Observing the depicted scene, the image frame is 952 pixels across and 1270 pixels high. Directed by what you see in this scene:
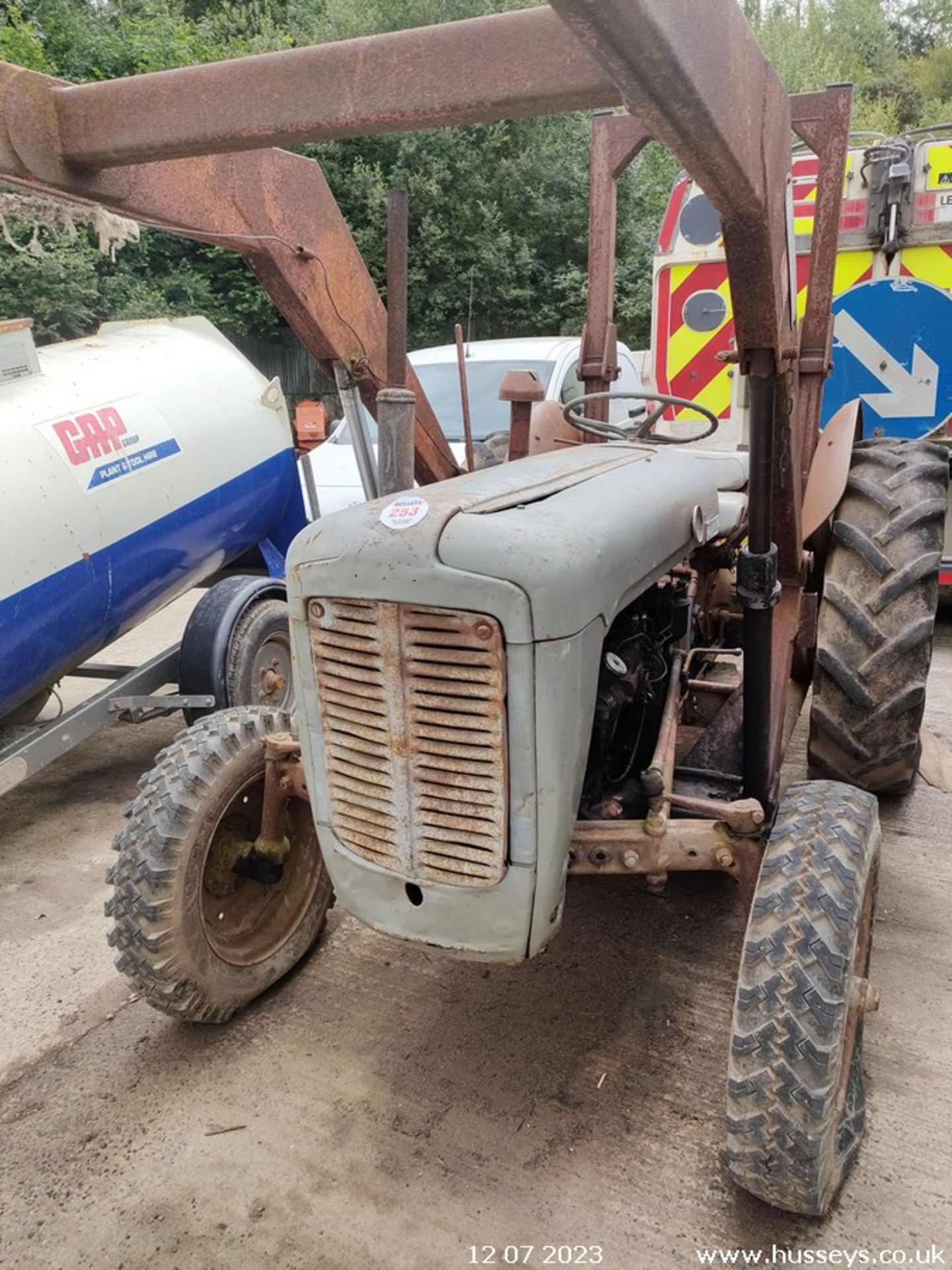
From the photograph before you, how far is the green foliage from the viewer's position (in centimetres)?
1295

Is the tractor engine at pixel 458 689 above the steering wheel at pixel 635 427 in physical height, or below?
below

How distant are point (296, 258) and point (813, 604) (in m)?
2.13

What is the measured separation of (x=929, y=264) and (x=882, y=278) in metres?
0.26

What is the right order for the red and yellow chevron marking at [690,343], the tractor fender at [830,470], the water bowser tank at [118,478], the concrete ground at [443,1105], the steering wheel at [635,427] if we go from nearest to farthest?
the concrete ground at [443,1105], the steering wheel at [635,427], the tractor fender at [830,470], the water bowser tank at [118,478], the red and yellow chevron marking at [690,343]

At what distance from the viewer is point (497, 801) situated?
1.84 meters

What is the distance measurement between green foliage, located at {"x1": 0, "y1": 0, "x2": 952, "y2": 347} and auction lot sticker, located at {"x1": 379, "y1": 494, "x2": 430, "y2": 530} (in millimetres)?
11003

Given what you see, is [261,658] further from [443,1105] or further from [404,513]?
[404,513]

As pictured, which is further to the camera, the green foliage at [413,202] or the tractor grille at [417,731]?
the green foliage at [413,202]

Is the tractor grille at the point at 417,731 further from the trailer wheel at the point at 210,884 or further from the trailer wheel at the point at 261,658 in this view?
the trailer wheel at the point at 261,658

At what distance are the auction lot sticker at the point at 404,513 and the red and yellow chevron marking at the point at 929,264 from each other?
4.65 metres

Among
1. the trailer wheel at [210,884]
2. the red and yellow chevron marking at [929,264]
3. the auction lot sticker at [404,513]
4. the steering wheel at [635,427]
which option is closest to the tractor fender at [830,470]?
the steering wheel at [635,427]

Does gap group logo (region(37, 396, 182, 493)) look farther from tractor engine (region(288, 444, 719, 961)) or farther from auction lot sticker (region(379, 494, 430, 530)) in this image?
auction lot sticker (region(379, 494, 430, 530))

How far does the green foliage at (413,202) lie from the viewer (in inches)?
510
